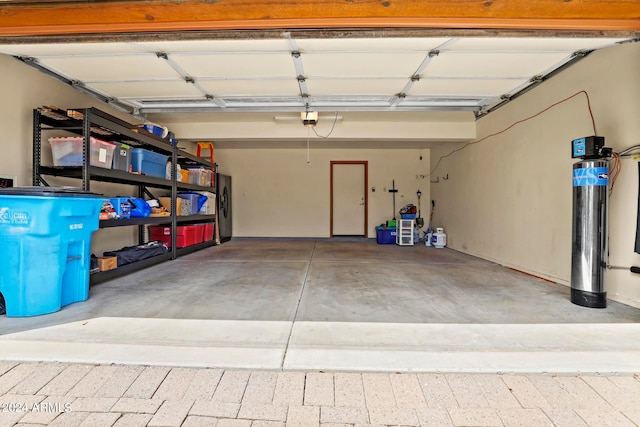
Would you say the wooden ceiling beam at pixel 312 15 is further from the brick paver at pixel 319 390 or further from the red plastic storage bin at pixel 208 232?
the red plastic storage bin at pixel 208 232

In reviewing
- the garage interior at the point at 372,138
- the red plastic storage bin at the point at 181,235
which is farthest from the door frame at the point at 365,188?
the red plastic storage bin at the point at 181,235

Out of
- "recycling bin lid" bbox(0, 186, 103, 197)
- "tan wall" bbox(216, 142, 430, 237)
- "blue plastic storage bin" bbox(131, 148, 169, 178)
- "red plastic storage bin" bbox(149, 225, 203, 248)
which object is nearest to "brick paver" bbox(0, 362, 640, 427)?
"recycling bin lid" bbox(0, 186, 103, 197)

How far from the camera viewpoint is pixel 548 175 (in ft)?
11.6

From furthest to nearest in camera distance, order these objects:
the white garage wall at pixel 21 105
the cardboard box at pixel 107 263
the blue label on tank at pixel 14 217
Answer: the cardboard box at pixel 107 263
the white garage wall at pixel 21 105
the blue label on tank at pixel 14 217

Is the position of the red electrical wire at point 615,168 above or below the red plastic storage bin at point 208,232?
above

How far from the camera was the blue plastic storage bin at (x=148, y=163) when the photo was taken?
3990 mm

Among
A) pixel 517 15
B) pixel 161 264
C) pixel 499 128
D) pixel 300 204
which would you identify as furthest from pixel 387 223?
pixel 517 15

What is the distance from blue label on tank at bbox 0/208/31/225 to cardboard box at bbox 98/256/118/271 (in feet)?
4.07

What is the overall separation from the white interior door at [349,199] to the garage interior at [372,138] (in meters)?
2.51

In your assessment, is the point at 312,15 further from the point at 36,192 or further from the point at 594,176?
the point at 594,176

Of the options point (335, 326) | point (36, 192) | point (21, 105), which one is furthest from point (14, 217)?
point (335, 326)

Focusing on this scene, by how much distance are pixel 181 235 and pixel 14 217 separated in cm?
321

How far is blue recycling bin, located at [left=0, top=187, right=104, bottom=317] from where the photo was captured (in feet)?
7.10

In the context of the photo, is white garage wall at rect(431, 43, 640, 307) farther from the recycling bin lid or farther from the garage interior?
the recycling bin lid
